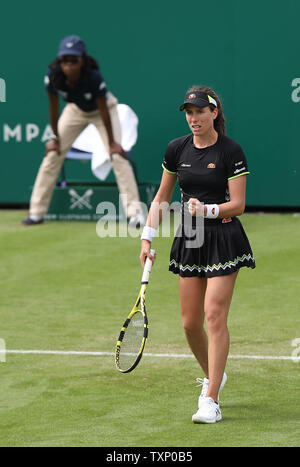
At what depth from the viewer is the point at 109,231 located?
13398mm

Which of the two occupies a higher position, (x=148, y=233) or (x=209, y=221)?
(x=209, y=221)

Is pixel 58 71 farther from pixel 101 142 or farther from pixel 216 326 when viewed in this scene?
pixel 216 326

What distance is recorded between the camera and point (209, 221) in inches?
231

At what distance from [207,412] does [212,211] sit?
113cm

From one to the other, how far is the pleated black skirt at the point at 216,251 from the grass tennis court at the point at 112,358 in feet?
2.80

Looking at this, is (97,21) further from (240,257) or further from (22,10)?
(240,257)

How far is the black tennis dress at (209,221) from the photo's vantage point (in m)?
5.77

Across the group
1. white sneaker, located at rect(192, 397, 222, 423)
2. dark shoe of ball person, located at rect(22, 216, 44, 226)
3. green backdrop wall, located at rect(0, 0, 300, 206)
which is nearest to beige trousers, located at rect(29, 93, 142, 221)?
dark shoe of ball person, located at rect(22, 216, 44, 226)

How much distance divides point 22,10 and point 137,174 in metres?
3.03

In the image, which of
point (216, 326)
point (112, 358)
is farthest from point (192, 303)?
point (112, 358)

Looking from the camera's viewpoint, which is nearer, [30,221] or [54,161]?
[54,161]

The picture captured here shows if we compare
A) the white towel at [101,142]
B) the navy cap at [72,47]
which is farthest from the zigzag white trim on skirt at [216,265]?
the white towel at [101,142]
